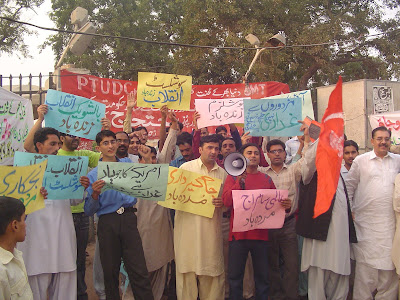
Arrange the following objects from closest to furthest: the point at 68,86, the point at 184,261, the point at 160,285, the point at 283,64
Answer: the point at 184,261 → the point at 160,285 → the point at 68,86 → the point at 283,64

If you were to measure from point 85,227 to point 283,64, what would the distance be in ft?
41.7

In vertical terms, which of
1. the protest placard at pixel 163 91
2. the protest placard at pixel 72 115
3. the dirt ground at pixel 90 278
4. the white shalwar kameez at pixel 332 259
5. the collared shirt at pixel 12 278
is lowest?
the dirt ground at pixel 90 278

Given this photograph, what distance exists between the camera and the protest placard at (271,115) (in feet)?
16.9

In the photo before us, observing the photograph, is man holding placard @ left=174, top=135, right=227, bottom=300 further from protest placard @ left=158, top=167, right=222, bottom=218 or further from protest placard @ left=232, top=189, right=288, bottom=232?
protest placard @ left=232, top=189, right=288, bottom=232

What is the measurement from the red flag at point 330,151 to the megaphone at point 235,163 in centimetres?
72

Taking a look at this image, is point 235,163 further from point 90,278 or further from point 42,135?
point 90,278

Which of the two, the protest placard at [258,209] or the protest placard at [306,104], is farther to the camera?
the protest placard at [306,104]

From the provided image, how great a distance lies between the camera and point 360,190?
4719 mm

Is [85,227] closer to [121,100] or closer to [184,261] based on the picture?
[184,261]

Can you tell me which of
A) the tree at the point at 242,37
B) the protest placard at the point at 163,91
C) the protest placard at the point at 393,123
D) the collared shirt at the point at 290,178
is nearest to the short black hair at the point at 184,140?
the protest placard at the point at 163,91

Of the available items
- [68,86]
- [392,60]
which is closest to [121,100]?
[68,86]

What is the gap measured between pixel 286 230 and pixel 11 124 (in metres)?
3.50

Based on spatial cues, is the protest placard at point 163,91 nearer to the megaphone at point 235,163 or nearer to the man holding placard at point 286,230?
the man holding placard at point 286,230

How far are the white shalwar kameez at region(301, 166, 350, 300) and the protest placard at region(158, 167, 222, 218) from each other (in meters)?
1.18
